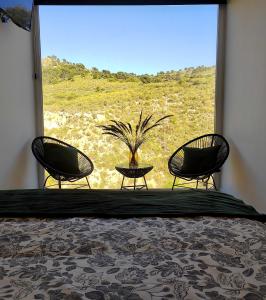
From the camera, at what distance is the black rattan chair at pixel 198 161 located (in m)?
3.73

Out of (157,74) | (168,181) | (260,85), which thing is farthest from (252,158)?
(157,74)

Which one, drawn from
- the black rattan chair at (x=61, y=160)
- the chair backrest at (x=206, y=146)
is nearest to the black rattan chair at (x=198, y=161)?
the chair backrest at (x=206, y=146)

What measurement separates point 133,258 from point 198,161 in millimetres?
2683

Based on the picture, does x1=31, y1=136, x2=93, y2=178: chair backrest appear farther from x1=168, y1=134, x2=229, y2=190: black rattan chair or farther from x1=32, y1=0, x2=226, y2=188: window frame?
x1=168, y1=134, x2=229, y2=190: black rattan chair

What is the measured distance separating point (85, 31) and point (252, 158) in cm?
249

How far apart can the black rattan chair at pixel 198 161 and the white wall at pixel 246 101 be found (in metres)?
0.18

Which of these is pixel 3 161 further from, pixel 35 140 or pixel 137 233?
pixel 137 233

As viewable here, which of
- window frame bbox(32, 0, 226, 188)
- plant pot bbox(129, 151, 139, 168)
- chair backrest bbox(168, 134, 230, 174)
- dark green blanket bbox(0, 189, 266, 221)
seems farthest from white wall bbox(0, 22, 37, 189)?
chair backrest bbox(168, 134, 230, 174)

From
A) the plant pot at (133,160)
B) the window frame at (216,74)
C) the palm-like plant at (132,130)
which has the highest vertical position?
the window frame at (216,74)

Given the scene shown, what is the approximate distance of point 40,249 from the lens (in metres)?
1.30

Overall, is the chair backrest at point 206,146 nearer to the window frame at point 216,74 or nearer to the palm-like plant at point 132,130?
the window frame at point 216,74

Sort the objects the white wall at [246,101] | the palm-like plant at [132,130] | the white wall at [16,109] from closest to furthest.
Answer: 1. the white wall at [246,101]
2. the white wall at [16,109]
3. the palm-like plant at [132,130]

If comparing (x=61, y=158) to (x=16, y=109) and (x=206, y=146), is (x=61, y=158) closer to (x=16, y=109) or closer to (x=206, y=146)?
(x=16, y=109)

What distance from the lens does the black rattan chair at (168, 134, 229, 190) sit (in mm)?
3734
